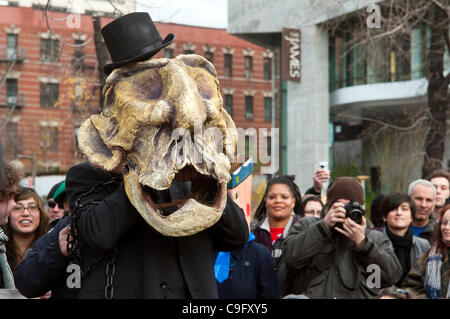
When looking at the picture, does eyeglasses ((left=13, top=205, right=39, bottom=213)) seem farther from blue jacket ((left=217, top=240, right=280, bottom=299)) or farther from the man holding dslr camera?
the man holding dslr camera

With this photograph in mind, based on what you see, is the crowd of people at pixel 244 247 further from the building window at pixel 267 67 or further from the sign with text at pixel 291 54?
the building window at pixel 267 67

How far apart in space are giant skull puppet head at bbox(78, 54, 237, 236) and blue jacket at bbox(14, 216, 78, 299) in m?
0.42

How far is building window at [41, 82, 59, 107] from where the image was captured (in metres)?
31.9

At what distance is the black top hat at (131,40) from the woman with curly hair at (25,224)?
2370 millimetres

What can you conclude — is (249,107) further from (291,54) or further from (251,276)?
(251,276)

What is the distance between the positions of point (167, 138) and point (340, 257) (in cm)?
204

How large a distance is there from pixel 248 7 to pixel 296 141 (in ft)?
15.8

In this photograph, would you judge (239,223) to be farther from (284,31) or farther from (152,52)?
(284,31)

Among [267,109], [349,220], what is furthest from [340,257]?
[267,109]

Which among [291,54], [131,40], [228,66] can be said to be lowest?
[131,40]

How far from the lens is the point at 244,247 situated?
399cm

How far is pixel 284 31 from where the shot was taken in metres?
19.5

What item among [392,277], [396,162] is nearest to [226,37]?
[396,162]

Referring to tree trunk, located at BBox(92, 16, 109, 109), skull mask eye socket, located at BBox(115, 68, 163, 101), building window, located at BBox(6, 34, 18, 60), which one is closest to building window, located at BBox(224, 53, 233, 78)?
building window, located at BBox(6, 34, 18, 60)
